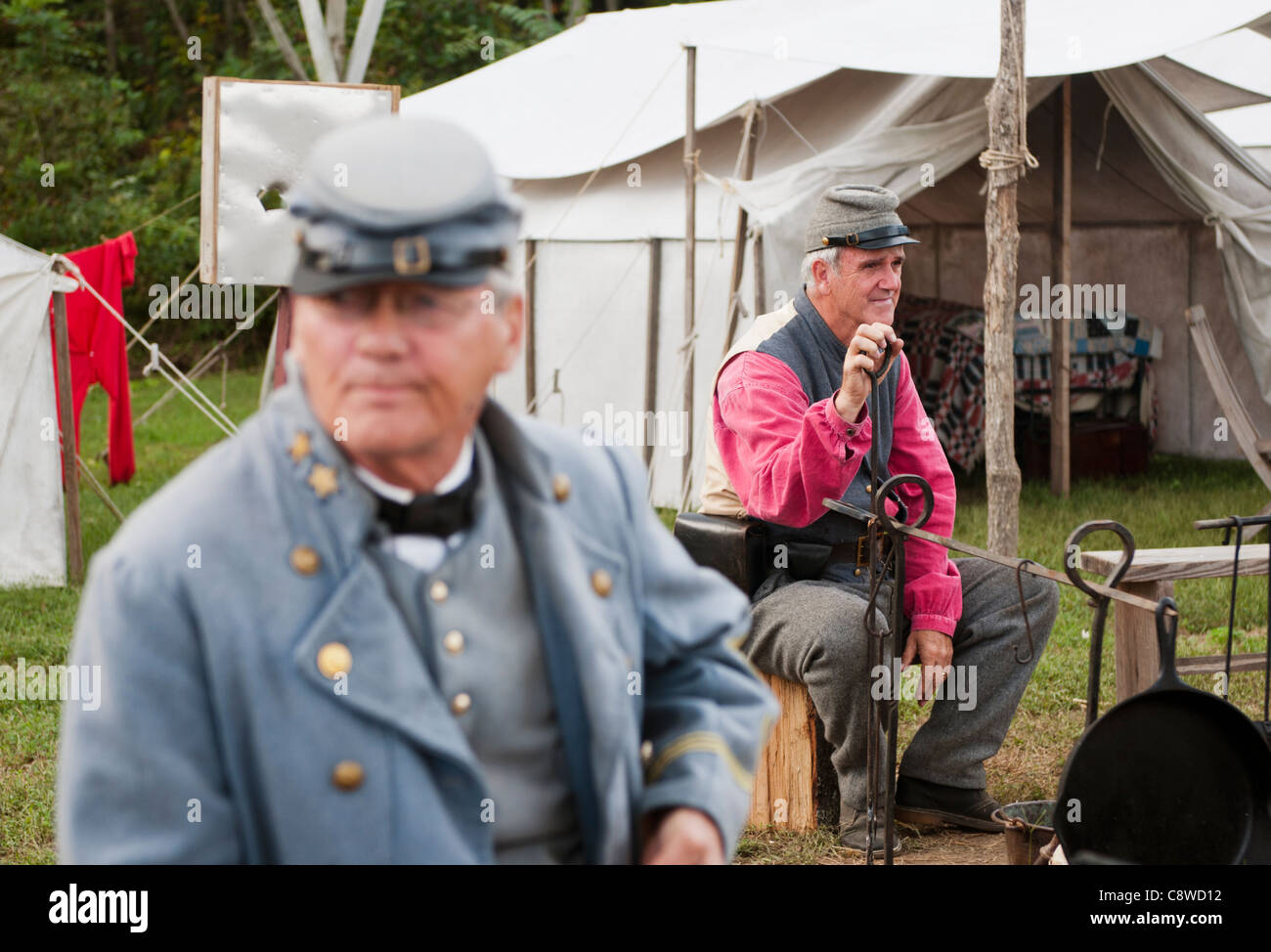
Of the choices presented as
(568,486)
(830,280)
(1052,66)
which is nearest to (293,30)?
(1052,66)

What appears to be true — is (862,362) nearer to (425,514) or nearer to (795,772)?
(795,772)

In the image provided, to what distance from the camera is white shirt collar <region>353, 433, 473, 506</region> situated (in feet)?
5.18

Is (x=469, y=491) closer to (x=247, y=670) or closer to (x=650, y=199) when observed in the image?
(x=247, y=670)

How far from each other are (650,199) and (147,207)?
1224 centimetres

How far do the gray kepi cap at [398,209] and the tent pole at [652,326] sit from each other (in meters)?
7.81

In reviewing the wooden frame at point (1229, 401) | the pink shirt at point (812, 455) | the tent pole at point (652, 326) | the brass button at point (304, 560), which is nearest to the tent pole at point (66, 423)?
the tent pole at point (652, 326)

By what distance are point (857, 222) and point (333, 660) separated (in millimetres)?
2809

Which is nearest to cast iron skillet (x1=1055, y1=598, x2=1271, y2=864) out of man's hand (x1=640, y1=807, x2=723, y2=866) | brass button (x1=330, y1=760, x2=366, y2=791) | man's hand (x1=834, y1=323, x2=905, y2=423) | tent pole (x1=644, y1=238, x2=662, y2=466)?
man's hand (x1=834, y1=323, x2=905, y2=423)

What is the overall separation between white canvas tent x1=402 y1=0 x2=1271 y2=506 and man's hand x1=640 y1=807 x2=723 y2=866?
6240 mm

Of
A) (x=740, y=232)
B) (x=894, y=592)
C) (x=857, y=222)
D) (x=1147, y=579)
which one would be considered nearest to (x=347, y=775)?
(x=894, y=592)

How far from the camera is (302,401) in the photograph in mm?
1570

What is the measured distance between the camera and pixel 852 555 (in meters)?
4.09

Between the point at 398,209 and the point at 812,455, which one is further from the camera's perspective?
the point at 812,455

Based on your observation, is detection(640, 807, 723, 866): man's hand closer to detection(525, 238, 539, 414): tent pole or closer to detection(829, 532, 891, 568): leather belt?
detection(829, 532, 891, 568): leather belt
